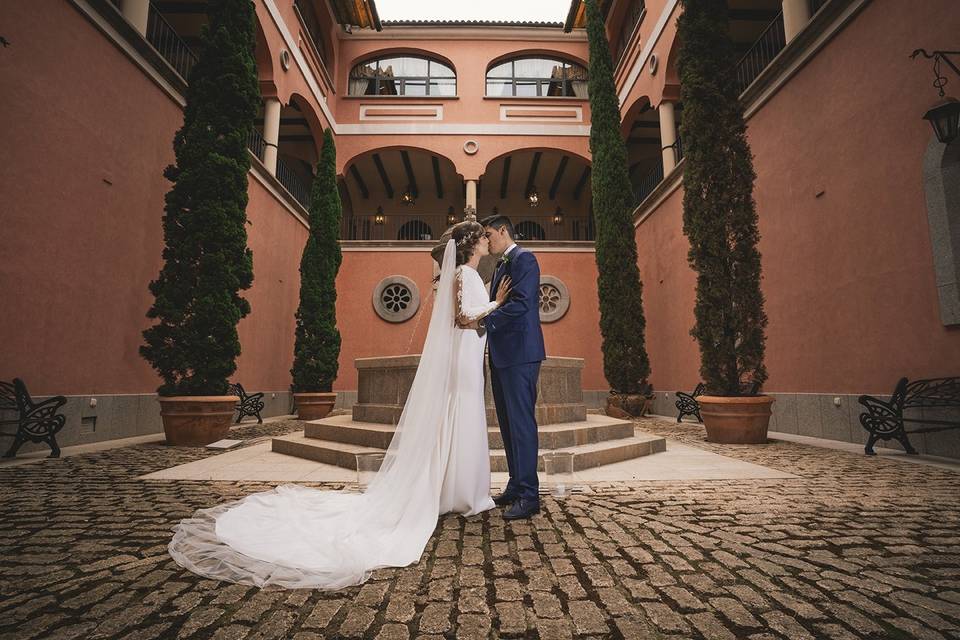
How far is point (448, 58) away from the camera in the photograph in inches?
647

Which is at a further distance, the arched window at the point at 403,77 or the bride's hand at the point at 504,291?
the arched window at the point at 403,77

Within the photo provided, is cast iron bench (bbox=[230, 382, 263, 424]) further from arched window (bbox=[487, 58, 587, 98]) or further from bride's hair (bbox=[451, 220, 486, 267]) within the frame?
arched window (bbox=[487, 58, 587, 98])

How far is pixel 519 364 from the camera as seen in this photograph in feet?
9.72

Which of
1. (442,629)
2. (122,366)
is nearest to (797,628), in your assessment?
(442,629)

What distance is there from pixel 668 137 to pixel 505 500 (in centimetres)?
1183

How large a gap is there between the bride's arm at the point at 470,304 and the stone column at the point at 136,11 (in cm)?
759

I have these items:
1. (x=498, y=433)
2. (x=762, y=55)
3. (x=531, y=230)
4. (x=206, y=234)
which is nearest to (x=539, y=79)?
(x=531, y=230)

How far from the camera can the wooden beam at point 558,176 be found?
17.3 m

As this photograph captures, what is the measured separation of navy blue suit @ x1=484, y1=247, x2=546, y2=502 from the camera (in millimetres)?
2914

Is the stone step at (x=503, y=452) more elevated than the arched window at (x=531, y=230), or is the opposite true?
the arched window at (x=531, y=230)

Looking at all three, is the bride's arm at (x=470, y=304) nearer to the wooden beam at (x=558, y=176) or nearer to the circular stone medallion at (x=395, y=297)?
the circular stone medallion at (x=395, y=297)

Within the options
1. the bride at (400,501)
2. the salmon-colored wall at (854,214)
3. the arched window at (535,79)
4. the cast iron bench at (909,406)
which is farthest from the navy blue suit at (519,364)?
the arched window at (535,79)

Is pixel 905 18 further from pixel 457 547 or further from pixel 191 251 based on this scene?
pixel 191 251

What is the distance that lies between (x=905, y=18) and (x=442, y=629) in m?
7.76
